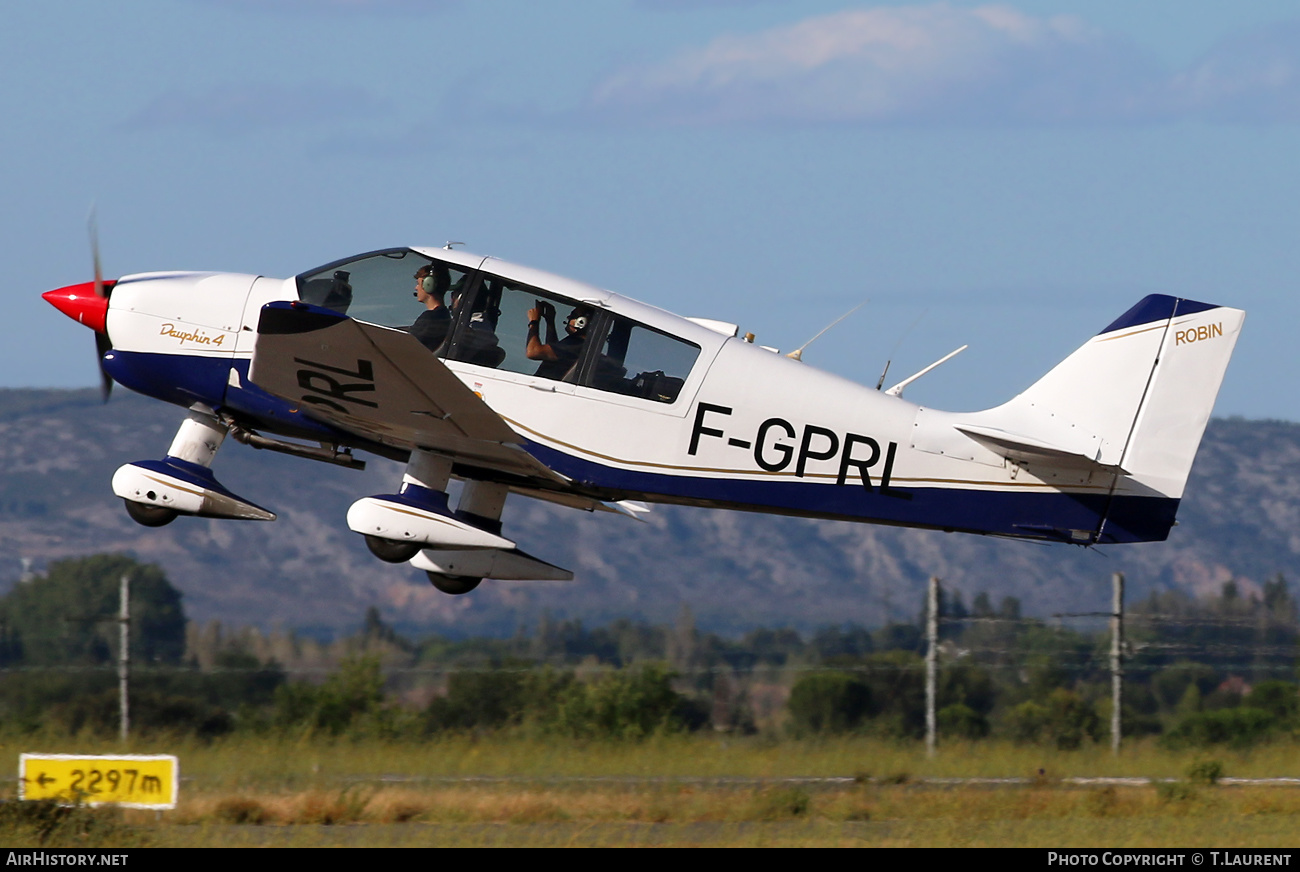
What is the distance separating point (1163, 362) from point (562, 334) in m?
4.45

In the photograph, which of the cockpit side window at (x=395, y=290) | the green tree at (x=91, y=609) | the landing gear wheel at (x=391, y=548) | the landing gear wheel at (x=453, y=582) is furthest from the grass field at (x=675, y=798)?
the green tree at (x=91, y=609)

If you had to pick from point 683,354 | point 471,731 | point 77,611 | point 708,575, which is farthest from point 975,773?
point 708,575

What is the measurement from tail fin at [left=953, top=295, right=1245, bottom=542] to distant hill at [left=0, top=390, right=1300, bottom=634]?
345 ft

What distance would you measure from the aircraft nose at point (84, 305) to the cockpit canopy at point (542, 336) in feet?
8.28

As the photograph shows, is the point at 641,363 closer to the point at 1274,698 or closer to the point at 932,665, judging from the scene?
the point at 932,665

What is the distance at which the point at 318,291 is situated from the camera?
11539 mm

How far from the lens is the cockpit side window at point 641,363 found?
11.1m

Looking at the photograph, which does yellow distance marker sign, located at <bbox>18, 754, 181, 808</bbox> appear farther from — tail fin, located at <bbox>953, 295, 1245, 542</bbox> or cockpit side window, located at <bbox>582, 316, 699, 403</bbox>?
tail fin, located at <bbox>953, 295, 1245, 542</bbox>

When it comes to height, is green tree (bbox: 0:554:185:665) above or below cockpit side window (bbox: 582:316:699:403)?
below

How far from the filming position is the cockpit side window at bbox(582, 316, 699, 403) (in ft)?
36.3

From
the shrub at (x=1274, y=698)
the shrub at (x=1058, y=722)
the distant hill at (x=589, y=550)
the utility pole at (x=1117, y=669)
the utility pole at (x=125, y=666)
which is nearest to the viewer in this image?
the utility pole at (x=125, y=666)

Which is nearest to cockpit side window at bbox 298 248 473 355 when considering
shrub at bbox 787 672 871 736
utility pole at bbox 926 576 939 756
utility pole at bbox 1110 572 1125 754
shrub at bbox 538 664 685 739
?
utility pole at bbox 926 576 939 756

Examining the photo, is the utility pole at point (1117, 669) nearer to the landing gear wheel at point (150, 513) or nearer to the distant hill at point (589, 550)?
the landing gear wheel at point (150, 513)

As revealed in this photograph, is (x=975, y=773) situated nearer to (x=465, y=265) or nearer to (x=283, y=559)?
(x=465, y=265)
